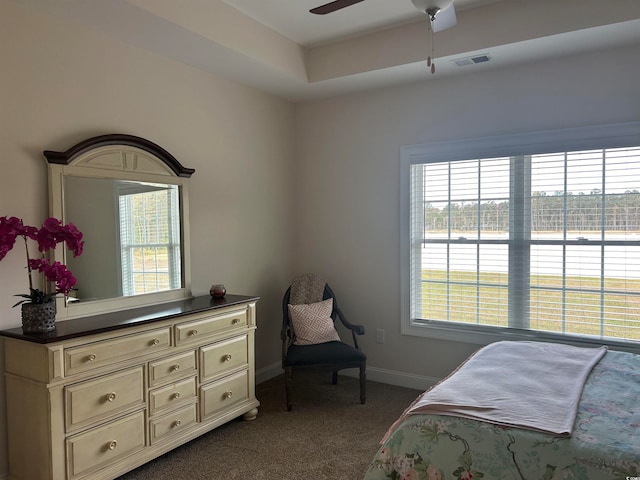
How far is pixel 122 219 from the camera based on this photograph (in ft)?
9.87

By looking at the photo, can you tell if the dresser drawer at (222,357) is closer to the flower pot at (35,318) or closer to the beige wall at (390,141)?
the flower pot at (35,318)

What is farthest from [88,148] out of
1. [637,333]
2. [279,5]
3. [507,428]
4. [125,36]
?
[637,333]

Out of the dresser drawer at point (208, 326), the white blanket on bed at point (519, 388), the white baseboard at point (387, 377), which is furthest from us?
the white baseboard at point (387, 377)

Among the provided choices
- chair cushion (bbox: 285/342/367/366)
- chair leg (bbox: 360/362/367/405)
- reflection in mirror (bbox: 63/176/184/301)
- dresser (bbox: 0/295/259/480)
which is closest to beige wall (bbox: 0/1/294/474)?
reflection in mirror (bbox: 63/176/184/301)

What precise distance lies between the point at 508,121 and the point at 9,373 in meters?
3.69

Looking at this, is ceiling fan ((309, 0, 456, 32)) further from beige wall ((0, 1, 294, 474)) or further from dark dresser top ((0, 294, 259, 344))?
dark dresser top ((0, 294, 259, 344))

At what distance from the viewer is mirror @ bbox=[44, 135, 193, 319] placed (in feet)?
8.84

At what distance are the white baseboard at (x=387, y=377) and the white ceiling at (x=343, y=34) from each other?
8.45ft

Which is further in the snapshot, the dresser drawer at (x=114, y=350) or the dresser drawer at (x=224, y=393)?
the dresser drawer at (x=224, y=393)

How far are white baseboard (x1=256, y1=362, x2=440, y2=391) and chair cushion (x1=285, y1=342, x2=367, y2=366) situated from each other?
69 cm

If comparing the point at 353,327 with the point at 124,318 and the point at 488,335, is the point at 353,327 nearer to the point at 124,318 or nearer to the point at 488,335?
the point at 488,335

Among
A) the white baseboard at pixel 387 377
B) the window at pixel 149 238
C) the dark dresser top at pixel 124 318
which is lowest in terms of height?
the white baseboard at pixel 387 377

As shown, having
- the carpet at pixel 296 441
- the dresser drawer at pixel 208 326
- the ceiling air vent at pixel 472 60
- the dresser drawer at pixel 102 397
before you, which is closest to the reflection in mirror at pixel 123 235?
the dresser drawer at pixel 208 326

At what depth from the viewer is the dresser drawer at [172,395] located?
2682 millimetres
